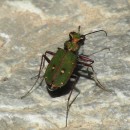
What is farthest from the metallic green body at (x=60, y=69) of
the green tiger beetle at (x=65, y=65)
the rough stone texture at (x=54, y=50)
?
the rough stone texture at (x=54, y=50)

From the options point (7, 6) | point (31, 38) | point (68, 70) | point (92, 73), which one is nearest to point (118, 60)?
Answer: point (92, 73)

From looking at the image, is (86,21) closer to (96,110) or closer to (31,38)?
(31,38)

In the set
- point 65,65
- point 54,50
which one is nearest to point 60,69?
point 65,65

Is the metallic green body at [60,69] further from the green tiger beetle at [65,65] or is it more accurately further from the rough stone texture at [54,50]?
the rough stone texture at [54,50]

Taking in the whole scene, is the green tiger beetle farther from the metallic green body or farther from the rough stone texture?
the rough stone texture

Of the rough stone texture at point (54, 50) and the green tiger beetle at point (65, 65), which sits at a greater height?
the green tiger beetle at point (65, 65)

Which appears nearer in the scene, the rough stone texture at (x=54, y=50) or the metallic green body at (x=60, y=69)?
the rough stone texture at (x=54, y=50)

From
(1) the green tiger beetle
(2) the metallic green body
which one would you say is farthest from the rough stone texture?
(2) the metallic green body
